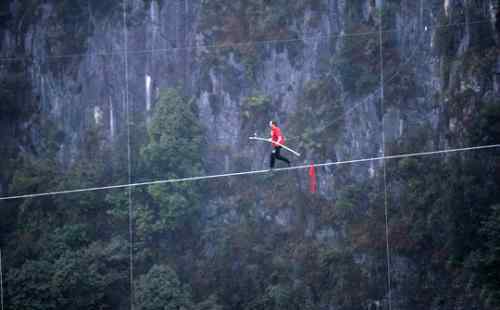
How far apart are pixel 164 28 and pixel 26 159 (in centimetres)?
488

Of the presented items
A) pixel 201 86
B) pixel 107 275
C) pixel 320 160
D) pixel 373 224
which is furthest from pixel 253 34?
pixel 107 275

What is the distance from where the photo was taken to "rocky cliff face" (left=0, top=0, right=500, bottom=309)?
20.4m

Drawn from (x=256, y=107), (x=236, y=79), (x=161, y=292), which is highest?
(x=236, y=79)

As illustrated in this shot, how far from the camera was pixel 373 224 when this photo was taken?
2002 centimetres

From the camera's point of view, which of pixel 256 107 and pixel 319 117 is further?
pixel 256 107

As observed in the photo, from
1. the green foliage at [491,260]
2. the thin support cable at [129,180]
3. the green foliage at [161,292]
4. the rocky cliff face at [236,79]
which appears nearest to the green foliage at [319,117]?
the rocky cliff face at [236,79]

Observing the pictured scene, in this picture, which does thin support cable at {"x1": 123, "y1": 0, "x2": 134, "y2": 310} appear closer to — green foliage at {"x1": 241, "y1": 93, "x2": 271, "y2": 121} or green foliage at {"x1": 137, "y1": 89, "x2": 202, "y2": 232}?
green foliage at {"x1": 137, "y1": 89, "x2": 202, "y2": 232}

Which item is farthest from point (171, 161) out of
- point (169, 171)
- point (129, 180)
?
point (129, 180)

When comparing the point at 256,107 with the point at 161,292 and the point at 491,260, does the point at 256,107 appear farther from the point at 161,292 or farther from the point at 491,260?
the point at 491,260

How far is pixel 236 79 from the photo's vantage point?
21.8 meters

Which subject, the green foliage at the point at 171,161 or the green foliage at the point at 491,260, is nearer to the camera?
the green foliage at the point at 491,260

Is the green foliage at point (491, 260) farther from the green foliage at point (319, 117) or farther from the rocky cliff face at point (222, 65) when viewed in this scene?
the green foliage at point (319, 117)

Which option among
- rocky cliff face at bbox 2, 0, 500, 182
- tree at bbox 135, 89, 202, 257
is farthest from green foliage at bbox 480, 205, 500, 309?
tree at bbox 135, 89, 202, 257

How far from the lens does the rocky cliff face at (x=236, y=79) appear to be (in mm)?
20422
